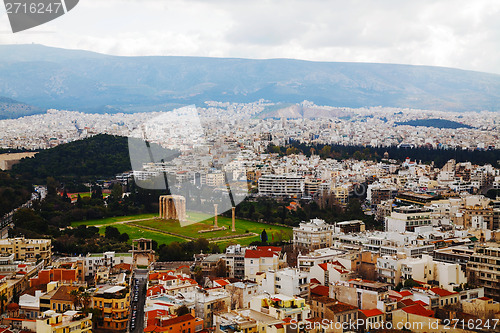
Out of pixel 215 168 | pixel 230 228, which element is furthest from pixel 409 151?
pixel 230 228

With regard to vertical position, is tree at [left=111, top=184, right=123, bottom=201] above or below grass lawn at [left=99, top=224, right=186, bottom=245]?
above

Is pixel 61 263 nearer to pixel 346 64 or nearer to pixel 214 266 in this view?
pixel 214 266

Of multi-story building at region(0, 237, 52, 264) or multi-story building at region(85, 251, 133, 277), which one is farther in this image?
multi-story building at region(0, 237, 52, 264)

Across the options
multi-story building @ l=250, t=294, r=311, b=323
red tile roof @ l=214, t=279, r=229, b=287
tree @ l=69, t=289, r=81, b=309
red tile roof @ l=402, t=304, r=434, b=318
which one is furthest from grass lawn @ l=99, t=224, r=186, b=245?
red tile roof @ l=402, t=304, r=434, b=318

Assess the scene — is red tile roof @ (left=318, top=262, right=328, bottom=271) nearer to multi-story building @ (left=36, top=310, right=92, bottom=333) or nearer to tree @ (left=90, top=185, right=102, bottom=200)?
multi-story building @ (left=36, top=310, right=92, bottom=333)

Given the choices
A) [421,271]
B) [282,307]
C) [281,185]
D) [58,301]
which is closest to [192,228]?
[281,185]

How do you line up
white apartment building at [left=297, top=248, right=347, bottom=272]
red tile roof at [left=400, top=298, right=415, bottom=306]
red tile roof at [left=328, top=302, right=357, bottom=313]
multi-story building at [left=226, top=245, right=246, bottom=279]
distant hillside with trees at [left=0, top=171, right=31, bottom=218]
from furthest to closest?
distant hillside with trees at [left=0, top=171, right=31, bottom=218] < multi-story building at [left=226, top=245, right=246, bottom=279] < white apartment building at [left=297, top=248, right=347, bottom=272] < red tile roof at [left=400, top=298, right=415, bottom=306] < red tile roof at [left=328, top=302, right=357, bottom=313]

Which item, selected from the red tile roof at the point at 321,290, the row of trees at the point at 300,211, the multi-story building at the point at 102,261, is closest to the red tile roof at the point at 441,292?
the red tile roof at the point at 321,290
